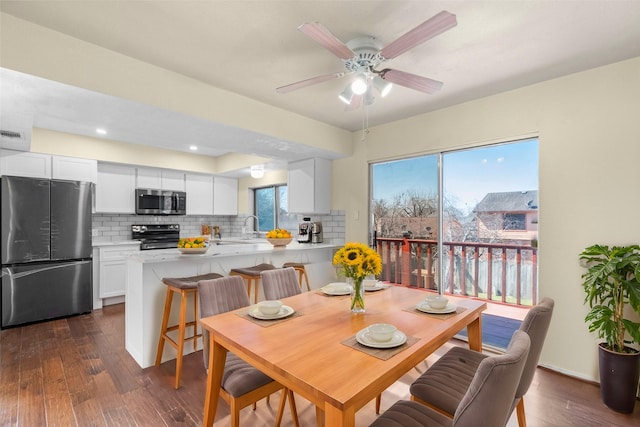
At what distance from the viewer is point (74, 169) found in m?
4.25

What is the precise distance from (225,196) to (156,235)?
1488mm

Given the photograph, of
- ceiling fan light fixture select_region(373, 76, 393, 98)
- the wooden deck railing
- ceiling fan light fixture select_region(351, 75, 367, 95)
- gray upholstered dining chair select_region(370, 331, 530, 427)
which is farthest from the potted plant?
ceiling fan light fixture select_region(351, 75, 367, 95)

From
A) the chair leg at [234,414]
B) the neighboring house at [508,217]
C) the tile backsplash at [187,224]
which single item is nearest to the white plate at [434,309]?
the chair leg at [234,414]

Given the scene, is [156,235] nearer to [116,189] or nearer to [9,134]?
[116,189]

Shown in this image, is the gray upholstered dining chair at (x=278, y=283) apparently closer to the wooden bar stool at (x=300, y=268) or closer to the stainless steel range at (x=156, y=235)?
the wooden bar stool at (x=300, y=268)

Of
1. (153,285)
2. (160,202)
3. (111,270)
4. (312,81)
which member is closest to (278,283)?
(153,285)

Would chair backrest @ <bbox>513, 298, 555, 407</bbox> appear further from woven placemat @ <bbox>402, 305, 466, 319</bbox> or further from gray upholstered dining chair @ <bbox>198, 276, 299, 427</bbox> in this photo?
gray upholstered dining chair @ <bbox>198, 276, 299, 427</bbox>

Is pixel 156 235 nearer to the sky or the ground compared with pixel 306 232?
nearer to the ground

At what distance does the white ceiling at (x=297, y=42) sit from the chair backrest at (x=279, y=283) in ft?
4.91

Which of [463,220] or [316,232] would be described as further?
[316,232]

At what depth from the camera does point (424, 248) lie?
3738 mm

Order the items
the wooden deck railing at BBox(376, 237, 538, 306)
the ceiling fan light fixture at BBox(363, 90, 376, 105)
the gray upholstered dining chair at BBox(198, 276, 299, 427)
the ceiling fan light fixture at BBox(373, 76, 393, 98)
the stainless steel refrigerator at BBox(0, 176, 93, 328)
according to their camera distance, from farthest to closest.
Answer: the stainless steel refrigerator at BBox(0, 176, 93, 328)
the wooden deck railing at BBox(376, 237, 538, 306)
the ceiling fan light fixture at BBox(363, 90, 376, 105)
the ceiling fan light fixture at BBox(373, 76, 393, 98)
the gray upholstered dining chair at BBox(198, 276, 299, 427)

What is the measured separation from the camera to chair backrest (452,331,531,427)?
942mm

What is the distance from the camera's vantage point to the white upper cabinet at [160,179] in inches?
201
